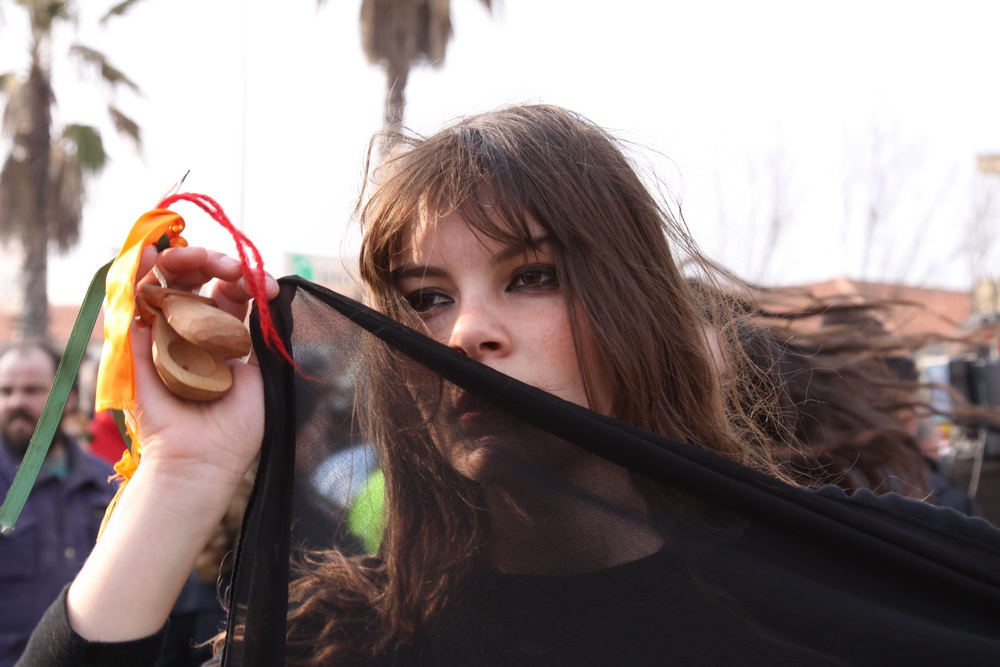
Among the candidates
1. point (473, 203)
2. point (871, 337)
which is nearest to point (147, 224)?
point (473, 203)

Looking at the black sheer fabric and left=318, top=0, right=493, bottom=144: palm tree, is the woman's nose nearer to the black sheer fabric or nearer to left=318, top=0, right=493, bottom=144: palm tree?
the black sheer fabric

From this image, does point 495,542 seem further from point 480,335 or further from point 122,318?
point 122,318

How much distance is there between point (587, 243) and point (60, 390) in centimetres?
88

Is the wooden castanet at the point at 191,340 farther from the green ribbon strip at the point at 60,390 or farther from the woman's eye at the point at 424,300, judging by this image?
the woman's eye at the point at 424,300

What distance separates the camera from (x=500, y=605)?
1208 millimetres

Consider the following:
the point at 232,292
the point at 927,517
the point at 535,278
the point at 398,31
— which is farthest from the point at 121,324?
the point at 398,31

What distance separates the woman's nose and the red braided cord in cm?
27

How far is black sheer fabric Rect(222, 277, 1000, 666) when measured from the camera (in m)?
1.18

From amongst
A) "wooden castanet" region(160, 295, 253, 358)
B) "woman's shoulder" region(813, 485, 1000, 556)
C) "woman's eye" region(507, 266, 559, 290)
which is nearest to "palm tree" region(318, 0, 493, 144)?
"woman's eye" region(507, 266, 559, 290)

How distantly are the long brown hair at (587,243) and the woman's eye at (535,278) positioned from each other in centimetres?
3

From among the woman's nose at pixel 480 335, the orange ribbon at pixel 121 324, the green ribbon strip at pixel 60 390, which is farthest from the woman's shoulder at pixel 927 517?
the green ribbon strip at pixel 60 390

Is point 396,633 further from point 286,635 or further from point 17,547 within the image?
point 17,547

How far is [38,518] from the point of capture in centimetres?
342

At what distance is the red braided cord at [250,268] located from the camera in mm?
1293
